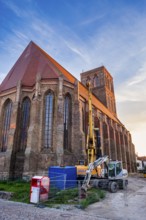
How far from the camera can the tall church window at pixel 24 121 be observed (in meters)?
20.9

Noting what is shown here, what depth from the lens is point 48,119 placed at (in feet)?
69.2

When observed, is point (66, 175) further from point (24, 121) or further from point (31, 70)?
point (31, 70)

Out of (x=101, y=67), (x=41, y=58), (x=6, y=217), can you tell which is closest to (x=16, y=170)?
(x=6, y=217)

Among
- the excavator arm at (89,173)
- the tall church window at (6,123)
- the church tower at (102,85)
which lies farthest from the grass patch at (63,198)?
the church tower at (102,85)

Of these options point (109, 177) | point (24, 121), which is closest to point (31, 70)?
point (24, 121)

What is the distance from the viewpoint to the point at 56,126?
804 inches

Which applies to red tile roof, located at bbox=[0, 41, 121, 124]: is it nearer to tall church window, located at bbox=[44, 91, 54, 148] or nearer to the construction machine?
tall church window, located at bbox=[44, 91, 54, 148]

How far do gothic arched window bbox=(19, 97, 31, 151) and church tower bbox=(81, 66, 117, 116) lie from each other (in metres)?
25.5

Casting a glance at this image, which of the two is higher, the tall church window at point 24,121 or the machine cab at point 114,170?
the tall church window at point 24,121

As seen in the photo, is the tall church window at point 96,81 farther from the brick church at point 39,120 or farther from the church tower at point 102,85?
the brick church at point 39,120

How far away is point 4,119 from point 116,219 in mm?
20528

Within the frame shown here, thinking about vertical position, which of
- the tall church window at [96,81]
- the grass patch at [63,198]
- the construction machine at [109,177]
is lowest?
the grass patch at [63,198]

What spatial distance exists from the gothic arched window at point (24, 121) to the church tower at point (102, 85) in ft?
83.8

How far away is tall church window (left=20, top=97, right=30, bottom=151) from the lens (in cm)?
2094
